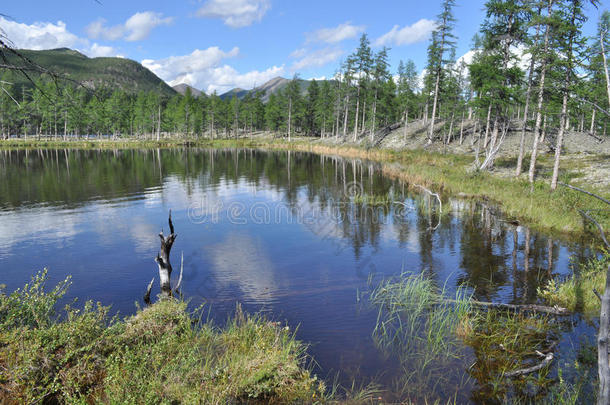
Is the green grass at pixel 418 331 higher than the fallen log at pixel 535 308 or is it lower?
lower

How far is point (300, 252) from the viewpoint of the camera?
1617 cm

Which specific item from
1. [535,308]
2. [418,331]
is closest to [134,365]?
[418,331]

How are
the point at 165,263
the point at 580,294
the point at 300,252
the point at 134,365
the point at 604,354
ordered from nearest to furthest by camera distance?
the point at 604,354
the point at 134,365
the point at 580,294
the point at 165,263
the point at 300,252

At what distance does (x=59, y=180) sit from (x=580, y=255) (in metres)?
41.8

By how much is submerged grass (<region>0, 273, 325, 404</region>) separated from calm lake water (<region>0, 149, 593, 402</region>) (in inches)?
66.8

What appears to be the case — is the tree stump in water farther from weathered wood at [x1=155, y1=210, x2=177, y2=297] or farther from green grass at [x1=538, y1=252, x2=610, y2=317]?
green grass at [x1=538, y1=252, x2=610, y2=317]

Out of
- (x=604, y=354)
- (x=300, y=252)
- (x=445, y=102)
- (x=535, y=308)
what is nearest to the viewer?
(x=604, y=354)

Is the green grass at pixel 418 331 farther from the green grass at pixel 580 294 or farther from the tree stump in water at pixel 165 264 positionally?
the tree stump in water at pixel 165 264

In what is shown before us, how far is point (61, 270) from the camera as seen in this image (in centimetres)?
1374

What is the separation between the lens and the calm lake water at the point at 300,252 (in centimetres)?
1005

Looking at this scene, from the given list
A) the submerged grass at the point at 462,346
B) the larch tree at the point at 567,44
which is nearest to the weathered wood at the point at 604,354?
the submerged grass at the point at 462,346

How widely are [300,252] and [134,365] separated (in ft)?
34.4

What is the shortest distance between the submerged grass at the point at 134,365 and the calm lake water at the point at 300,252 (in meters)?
1.70

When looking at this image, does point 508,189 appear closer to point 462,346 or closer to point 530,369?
point 462,346
